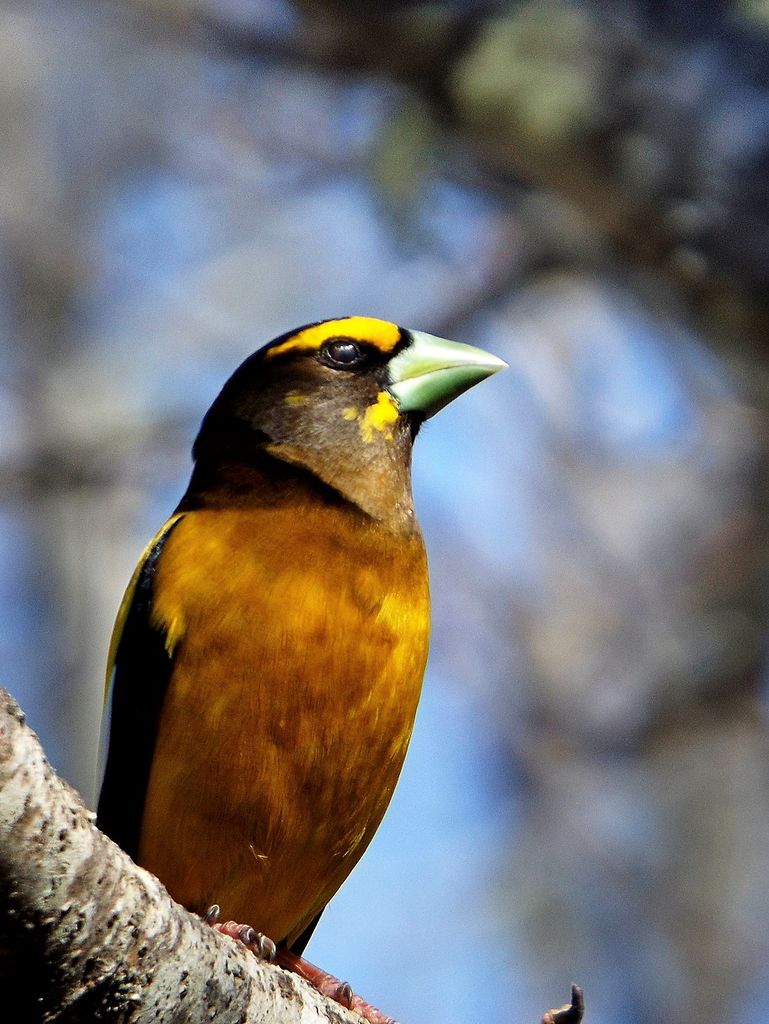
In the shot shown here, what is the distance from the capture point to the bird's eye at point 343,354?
17.2ft

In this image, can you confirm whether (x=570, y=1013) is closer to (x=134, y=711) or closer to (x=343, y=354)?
(x=134, y=711)

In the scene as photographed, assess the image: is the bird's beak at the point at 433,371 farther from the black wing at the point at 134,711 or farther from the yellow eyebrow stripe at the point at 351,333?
the black wing at the point at 134,711

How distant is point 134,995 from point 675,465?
453 inches

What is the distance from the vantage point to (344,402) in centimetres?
514

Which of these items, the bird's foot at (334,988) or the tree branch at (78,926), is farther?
the bird's foot at (334,988)

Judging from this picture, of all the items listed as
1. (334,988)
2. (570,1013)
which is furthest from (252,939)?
(570,1013)

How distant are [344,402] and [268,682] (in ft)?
4.22

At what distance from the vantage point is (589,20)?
6246 mm

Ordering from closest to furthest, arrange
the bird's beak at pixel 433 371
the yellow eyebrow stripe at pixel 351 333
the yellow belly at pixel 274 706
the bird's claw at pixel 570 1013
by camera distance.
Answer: the bird's claw at pixel 570 1013, the yellow belly at pixel 274 706, the bird's beak at pixel 433 371, the yellow eyebrow stripe at pixel 351 333

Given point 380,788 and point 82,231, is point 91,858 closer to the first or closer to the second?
point 380,788

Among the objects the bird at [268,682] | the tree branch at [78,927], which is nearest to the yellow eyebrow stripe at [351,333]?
the bird at [268,682]

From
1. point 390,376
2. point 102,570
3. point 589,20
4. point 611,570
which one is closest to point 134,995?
point 390,376

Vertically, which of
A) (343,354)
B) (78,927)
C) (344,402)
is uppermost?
(343,354)

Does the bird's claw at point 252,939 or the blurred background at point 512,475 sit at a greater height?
the blurred background at point 512,475
